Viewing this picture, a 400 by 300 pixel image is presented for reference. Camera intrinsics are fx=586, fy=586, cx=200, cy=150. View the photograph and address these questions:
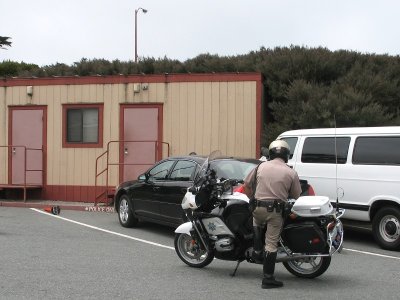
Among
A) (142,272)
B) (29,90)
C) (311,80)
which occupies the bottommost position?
(142,272)

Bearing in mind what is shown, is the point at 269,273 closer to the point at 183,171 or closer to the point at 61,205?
the point at 183,171

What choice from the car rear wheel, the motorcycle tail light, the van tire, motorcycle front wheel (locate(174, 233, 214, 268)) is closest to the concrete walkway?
the car rear wheel

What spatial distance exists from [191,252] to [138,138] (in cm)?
823

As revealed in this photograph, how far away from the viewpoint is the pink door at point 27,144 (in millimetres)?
16484

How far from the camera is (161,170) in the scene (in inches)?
430

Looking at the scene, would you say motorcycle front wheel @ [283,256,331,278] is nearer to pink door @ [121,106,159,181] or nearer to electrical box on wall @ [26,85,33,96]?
pink door @ [121,106,159,181]

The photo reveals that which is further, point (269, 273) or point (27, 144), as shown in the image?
point (27, 144)

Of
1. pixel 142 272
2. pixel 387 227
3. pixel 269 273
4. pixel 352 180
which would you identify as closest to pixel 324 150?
pixel 352 180

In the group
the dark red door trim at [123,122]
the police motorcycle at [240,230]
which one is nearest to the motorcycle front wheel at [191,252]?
the police motorcycle at [240,230]

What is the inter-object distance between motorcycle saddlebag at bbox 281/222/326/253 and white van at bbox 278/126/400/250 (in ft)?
8.19

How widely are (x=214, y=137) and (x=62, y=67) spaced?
741 centimetres

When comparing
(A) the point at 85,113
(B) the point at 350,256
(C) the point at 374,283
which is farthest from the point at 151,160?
(C) the point at 374,283

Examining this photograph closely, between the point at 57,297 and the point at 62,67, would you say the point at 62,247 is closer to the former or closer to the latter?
the point at 57,297

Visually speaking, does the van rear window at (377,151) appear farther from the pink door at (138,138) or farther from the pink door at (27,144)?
the pink door at (27,144)
